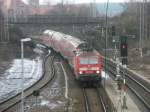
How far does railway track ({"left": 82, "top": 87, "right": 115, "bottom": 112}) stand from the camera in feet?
106

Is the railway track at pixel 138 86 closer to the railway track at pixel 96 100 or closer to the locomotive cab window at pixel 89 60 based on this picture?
the railway track at pixel 96 100

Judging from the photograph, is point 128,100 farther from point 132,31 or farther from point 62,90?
point 132,31

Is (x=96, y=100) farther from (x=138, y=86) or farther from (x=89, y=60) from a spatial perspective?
(x=138, y=86)

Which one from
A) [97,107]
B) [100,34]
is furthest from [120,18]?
[97,107]

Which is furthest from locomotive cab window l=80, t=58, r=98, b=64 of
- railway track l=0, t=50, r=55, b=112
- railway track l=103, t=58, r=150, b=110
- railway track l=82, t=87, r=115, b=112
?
railway track l=0, t=50, r=55, b=112

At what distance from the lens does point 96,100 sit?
117 feet

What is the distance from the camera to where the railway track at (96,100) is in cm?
3224

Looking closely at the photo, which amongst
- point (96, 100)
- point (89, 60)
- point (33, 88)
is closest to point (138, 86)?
point (89, 60)

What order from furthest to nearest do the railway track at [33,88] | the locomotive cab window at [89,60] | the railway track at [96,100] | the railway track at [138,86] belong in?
the locomotive cab window at [89,60] → the railway track at [138,86] → the railway track at [33,88] → the railway track at [96,100]

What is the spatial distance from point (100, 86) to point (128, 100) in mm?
7124

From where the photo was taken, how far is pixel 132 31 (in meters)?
93.0

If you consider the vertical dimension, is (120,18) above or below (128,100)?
above

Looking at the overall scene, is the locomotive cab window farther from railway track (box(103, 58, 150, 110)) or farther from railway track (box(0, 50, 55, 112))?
railway track (box(0, 50, 55, 112))

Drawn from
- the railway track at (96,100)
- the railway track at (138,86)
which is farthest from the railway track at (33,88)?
the railway track at (138,86)
